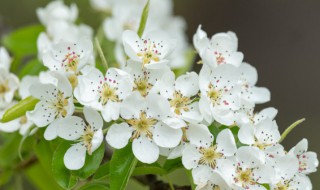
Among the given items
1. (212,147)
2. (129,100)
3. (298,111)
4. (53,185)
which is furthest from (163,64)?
(298,111)

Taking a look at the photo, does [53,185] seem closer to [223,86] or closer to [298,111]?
[223,86]

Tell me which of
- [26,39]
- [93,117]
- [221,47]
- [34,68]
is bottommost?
[26,39]

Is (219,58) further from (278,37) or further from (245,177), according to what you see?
(278,37)

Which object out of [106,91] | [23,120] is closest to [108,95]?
[106,91]

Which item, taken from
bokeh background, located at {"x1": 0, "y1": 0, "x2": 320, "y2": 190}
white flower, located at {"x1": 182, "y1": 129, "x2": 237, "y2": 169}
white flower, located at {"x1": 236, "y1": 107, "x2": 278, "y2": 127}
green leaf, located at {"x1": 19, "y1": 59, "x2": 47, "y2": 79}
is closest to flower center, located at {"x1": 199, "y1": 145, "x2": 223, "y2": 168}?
white flower, located at {"x1": 182, "y1": 129, "x2": 237, "y2": 169}

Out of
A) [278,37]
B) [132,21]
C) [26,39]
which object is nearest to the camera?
[26,39]

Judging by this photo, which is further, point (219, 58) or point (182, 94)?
point (219, 58)

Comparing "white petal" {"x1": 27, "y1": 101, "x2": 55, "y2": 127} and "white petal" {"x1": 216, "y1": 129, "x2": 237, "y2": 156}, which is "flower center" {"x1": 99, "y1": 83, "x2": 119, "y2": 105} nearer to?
"white petal" {"x1": 27, "y1": 101, "x2": 55, "y2": 127}
